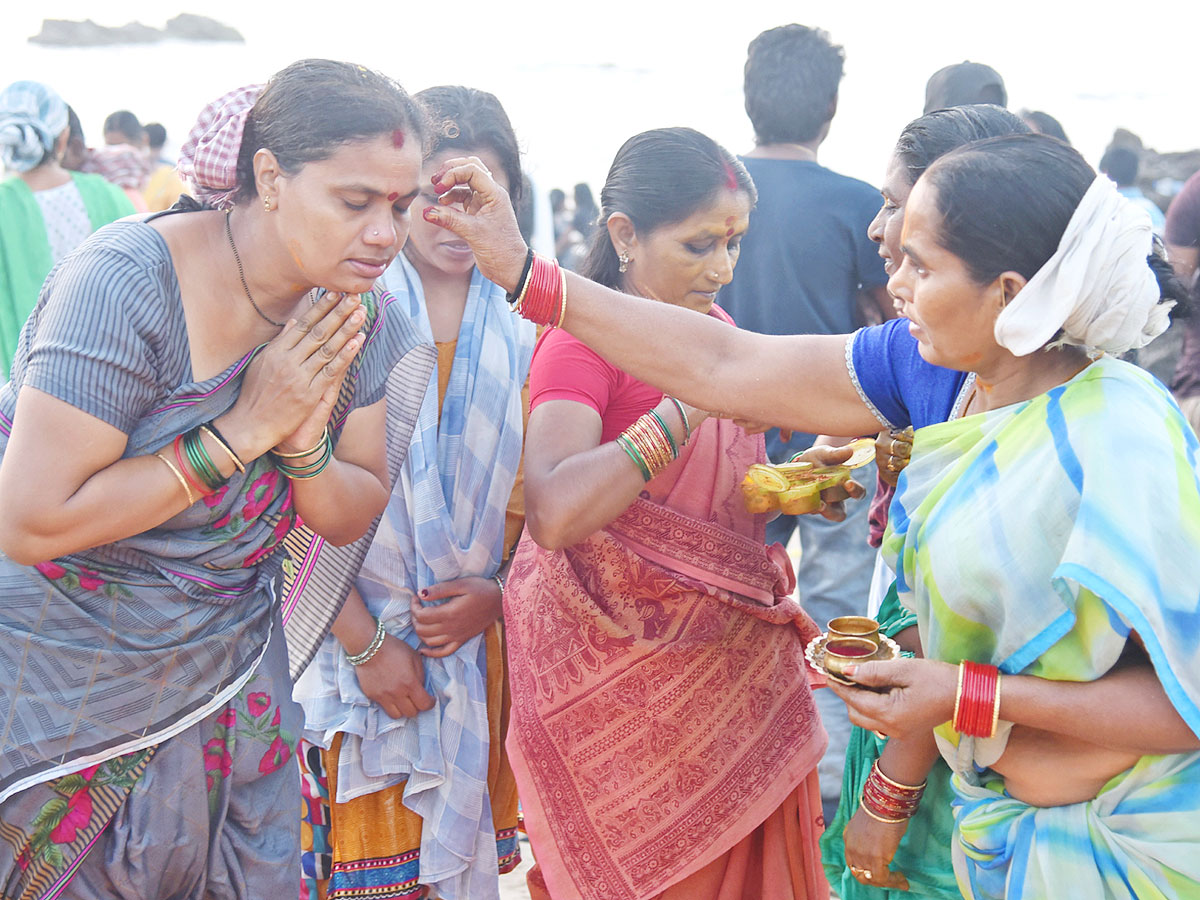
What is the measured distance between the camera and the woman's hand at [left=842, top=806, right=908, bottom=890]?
221 cm

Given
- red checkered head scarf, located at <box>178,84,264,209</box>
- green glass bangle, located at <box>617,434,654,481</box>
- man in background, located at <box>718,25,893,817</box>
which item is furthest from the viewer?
man in background, located at <box>718,25,893,817</box>

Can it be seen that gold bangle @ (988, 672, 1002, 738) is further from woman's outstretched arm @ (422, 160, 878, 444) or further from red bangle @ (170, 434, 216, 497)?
red bangle @ (170, 434, 216, 497)

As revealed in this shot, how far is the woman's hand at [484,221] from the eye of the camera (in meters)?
2.29

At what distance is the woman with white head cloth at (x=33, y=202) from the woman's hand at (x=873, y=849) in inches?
217

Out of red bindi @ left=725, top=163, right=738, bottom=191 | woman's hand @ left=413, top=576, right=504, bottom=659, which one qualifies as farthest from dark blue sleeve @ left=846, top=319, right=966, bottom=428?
woman's hand @ left=413, top=576, right=504, bottom=659

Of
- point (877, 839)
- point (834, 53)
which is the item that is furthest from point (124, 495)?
point (834, 53)

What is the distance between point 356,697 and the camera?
115 inches

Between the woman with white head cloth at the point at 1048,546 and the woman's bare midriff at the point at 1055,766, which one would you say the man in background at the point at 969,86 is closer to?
the woman with white head cloth at the point at 1048,546

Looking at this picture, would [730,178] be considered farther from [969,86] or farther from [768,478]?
[969,86]

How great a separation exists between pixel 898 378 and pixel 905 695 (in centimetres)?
71

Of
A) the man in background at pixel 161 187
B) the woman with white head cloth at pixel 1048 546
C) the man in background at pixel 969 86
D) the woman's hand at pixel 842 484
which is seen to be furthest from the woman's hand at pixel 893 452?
the man in background at pixel 161 187

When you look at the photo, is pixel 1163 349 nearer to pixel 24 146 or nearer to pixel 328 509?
pixel 328 509

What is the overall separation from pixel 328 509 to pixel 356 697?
770mm

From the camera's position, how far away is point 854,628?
6.98 feet
